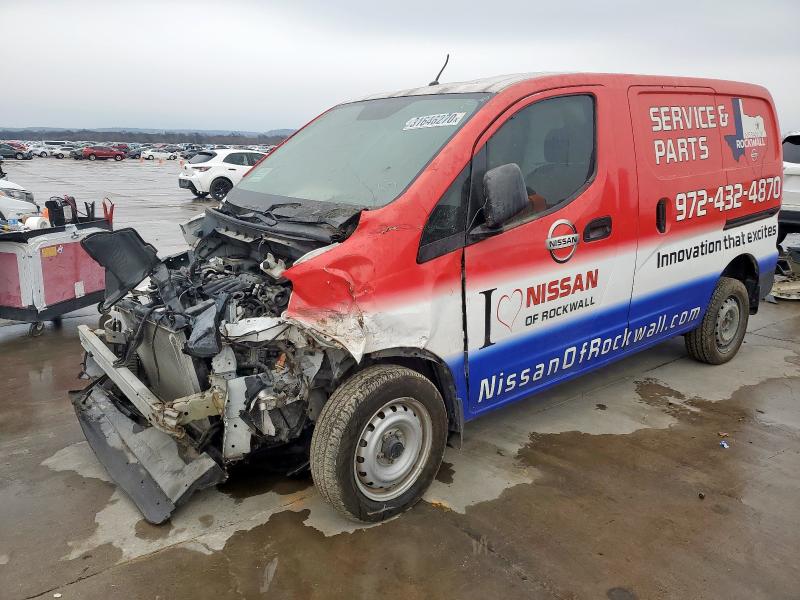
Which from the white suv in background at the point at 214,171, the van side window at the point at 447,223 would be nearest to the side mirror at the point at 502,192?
the van side window at the point at 447,223

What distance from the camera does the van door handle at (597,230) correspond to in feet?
12.0

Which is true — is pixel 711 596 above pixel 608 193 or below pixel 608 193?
below

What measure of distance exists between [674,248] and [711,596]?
7.64 ft

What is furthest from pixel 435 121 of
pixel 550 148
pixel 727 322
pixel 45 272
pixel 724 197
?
pixel 45 272

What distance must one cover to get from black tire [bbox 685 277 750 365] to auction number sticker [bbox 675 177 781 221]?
66 centimetres

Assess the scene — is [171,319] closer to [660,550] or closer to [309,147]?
[309,147]

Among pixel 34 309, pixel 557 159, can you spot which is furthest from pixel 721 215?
pixel 34 309

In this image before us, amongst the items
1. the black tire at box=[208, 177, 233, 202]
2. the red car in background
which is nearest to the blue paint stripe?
the black tire at box=[208, 177, 233, 202]

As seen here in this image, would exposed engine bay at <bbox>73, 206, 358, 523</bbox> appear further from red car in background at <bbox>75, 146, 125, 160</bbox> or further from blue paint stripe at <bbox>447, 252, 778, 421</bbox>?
red car in background at <bbox>75, 146, 125, 160</bbox>

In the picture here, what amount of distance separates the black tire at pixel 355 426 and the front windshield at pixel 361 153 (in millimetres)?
848

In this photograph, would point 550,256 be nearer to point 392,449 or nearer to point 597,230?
point 597,230

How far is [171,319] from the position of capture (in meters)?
3.07

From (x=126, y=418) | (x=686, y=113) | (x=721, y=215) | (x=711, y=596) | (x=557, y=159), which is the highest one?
(x=686, y=113)

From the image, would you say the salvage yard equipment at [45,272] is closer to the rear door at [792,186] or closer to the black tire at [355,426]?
the black tire at [355,426]
